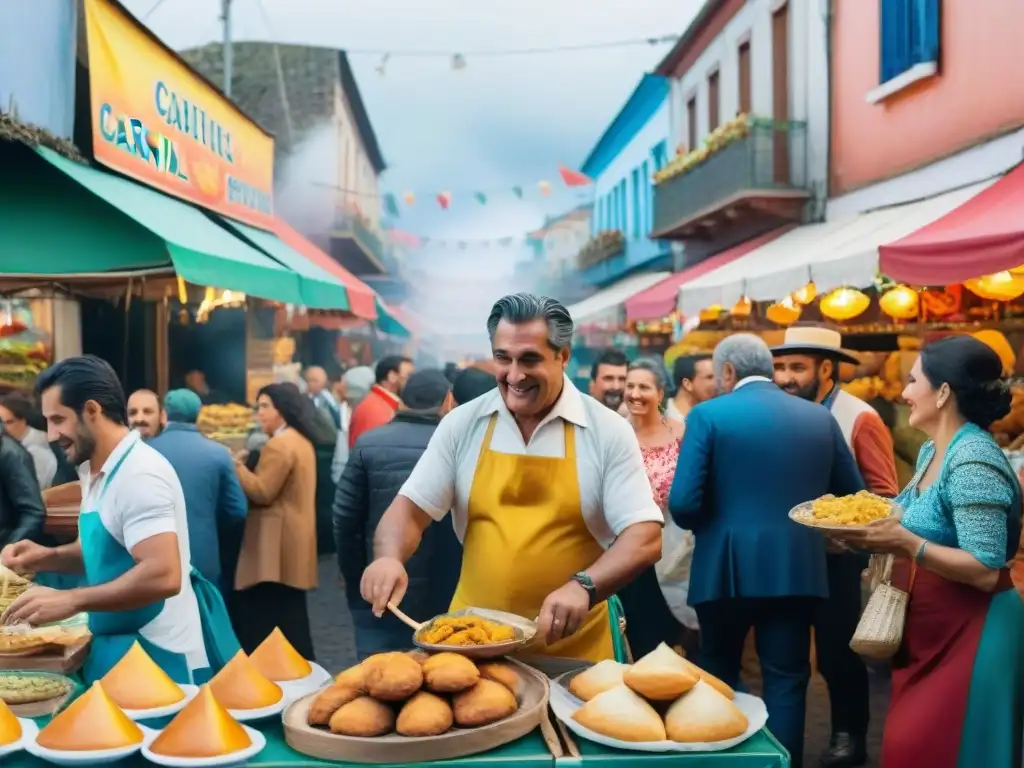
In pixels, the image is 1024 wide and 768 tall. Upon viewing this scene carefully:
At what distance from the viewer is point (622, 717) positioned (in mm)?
2369

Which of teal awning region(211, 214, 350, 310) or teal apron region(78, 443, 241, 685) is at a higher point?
teal awning region(211, 214, 350, 310)

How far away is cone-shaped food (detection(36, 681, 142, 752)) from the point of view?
7.63 ft

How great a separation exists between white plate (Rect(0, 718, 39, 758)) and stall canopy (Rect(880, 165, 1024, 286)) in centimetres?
457

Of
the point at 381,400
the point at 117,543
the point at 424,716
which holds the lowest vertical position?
the point at 424,716

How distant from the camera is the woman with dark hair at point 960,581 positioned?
3.52m

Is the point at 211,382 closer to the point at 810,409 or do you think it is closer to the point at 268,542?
the point at 268,542

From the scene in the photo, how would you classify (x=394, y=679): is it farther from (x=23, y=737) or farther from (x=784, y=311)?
(x=784, y=311)

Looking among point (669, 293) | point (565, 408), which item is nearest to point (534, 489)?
point (565, 408)

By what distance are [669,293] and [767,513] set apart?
834 cm

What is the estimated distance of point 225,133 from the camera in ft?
34.6

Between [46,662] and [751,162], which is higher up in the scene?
[751,162]

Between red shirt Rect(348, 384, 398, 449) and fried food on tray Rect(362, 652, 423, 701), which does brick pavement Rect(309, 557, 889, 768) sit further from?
fried food on tray Rect(362, 652, 423, 701)

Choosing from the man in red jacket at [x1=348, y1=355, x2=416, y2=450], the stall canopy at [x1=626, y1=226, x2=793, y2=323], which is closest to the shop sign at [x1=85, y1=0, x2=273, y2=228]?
the man in red jacket at [x1=348, y1=355, x2=416, y2=450]

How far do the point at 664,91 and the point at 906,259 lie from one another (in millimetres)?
19958
